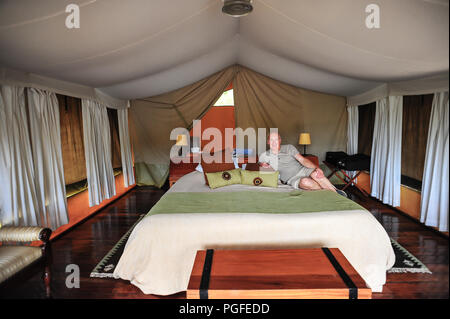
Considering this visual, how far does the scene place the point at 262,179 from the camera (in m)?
2.66

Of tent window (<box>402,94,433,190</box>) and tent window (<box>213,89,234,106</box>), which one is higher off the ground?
tent window (<box>213,89,234,106</box>)

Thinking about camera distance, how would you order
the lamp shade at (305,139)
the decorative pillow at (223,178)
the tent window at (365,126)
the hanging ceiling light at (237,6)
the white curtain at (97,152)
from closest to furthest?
1. the hanging ceiling light at (237,6)
2. the decorative pillow at (223,178)
3. the white curtain at (97,152)
4. the tent window at (365,126)
5. the lamp shade at (305,139)

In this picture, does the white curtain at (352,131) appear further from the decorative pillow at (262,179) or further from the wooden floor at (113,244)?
the decorative pillow at (262,179)

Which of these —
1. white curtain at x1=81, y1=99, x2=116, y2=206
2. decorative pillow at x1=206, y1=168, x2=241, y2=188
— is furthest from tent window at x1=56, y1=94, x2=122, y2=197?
decorative pillow at x1=206, y1=168, x2=241, y2=188

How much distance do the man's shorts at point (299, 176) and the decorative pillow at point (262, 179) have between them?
158mm

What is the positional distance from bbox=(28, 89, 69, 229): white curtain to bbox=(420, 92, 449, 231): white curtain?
113 inches

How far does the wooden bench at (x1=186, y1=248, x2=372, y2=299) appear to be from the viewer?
77 centimetres

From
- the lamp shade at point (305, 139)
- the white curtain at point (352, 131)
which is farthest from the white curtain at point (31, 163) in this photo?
the white curtain at point (352, 131)

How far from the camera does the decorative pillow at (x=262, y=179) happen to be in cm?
264

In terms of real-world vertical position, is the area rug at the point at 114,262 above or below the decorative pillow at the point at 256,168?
below

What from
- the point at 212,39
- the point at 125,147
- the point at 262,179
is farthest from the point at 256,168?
the point at 125,147

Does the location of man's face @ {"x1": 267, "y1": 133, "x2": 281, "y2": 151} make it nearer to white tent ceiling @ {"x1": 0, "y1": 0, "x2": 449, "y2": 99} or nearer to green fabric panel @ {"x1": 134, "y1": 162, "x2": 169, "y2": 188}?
white tent ceiling @ {"x1": 0, "y1": 0, "x2": 449, "y2": 99}

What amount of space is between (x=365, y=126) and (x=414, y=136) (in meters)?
3.96

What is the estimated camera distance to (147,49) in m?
2.40
